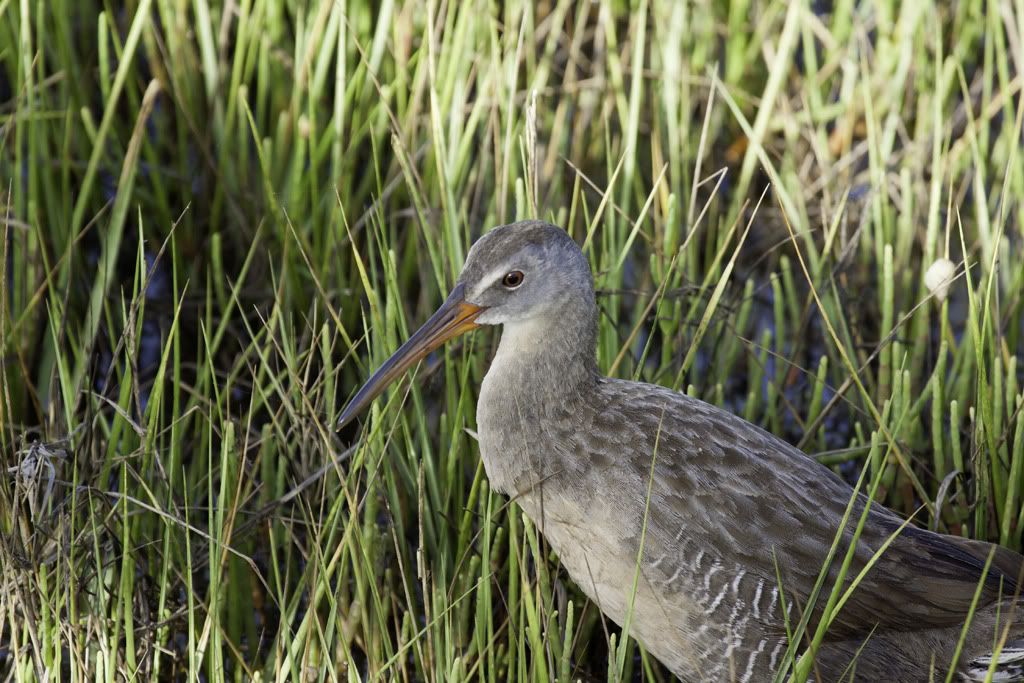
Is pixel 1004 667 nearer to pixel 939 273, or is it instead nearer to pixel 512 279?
pixel 939 273

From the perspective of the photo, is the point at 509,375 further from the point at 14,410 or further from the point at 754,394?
the point at 14,410

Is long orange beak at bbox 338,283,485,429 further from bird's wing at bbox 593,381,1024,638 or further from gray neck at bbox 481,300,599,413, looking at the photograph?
bird's wing at bbox 593,381,1024,638

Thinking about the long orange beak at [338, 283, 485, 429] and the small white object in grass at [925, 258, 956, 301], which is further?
the small white object in grass at [925, 258, 956, 301]

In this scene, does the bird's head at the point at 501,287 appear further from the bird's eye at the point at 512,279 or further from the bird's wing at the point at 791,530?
the bird's wing at the point at 791,530

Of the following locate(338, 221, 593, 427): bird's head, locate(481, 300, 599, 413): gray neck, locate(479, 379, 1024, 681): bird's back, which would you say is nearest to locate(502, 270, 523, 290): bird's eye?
locate(338, 221, 593, 427): bird's head

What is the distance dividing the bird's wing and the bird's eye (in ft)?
1.18

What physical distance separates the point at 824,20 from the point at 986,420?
3.11 metres

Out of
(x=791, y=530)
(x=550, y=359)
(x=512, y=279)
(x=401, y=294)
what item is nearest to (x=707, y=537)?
(x=791, y=530)

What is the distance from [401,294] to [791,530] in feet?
5.08

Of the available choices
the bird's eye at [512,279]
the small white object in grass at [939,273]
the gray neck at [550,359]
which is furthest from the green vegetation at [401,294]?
the bird's eye at [512,279]

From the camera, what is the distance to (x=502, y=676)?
3.04 metres

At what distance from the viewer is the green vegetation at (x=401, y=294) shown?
2740 millimetres

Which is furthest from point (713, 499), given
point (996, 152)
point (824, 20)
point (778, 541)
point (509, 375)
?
point (824, 20)

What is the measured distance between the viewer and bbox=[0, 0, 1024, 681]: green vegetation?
2.74 m
